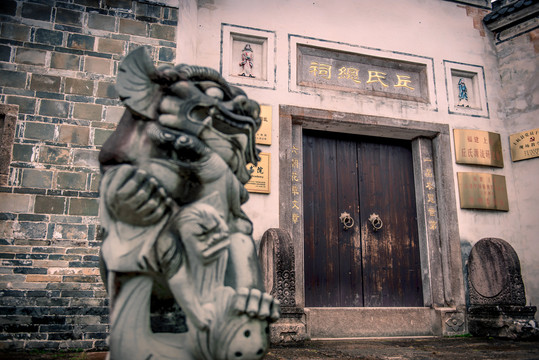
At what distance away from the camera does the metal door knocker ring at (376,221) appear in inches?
188

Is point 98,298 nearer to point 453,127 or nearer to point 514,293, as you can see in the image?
point 514,293

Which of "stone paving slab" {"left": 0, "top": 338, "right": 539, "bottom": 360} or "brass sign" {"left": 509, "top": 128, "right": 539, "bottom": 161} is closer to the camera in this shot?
"stone paving slab" {"left": 0, "top": 338, "right": 539, "bottom": 360}

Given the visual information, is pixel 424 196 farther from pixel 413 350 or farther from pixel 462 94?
pixel 413 350

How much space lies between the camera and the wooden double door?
4.55 metres

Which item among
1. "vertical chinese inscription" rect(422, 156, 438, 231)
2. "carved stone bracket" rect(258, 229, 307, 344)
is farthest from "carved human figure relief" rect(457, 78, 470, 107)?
"carved stone bracket" rect(258, 229, 307, 344)

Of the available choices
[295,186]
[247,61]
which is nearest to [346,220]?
[295,186]

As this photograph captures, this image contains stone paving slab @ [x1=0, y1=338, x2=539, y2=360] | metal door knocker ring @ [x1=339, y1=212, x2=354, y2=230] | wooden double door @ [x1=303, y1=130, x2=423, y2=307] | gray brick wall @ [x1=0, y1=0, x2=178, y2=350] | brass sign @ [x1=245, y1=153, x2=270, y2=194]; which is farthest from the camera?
metal door knocker ring @ [x1=339, y1=212, x2=354, y2=230]

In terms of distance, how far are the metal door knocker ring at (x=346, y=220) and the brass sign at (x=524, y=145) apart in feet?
7.05

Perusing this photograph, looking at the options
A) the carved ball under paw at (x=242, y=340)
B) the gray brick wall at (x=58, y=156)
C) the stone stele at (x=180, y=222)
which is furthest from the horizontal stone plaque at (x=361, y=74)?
the carved ball under paw at (x=242, y=340)

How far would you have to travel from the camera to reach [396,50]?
196 inches

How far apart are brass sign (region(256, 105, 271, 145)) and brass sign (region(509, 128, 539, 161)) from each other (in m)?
3.01

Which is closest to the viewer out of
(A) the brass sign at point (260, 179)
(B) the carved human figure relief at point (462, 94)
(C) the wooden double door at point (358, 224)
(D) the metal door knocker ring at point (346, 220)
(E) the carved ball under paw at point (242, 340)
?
(E) the carved ball under paw at point (242, 340)

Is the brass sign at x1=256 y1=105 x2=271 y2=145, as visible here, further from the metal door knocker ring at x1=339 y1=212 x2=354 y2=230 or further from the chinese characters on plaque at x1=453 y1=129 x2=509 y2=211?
the chinese characters on plaque at x1=453 y1=129 x2=509 y2=211

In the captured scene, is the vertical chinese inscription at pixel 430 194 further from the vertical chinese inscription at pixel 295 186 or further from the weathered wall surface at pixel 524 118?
the vertical chinese inscription at pixel 295 186
